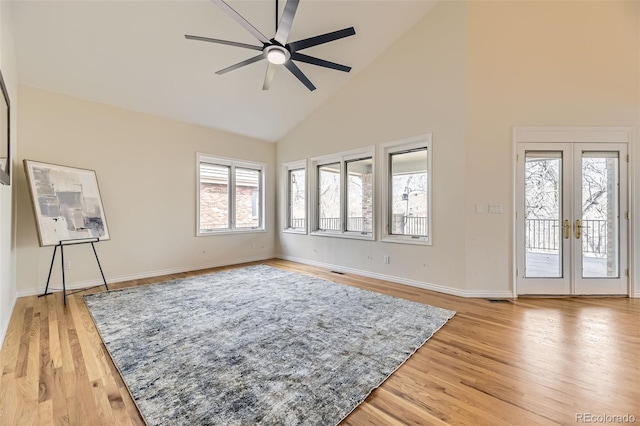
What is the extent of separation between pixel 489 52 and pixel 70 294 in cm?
680

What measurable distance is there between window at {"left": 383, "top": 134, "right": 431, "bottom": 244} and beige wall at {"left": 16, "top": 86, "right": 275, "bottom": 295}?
3421 mm

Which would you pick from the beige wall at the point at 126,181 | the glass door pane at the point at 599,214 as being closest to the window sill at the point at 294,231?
the beige wall at the point at 126,181

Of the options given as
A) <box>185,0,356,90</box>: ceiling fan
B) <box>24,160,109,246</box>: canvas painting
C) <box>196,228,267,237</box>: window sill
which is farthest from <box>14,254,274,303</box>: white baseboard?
<box>185,0,356,90</box>: ceiling fan

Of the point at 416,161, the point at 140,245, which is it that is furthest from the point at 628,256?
the point at 140,245

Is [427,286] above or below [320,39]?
below

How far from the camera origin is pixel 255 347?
2.38 metres

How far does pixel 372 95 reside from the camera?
4875 millimetres

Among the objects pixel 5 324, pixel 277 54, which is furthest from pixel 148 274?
pixel 277 54

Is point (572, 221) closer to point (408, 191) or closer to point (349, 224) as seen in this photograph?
point (408, 191)

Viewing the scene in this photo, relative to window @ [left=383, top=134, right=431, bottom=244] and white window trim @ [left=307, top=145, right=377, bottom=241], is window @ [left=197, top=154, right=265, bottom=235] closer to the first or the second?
white window trim @ [left=307, top=145, right=377, bottom=241]

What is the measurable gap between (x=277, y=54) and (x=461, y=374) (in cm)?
355

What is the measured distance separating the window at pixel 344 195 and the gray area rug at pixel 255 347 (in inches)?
66.6

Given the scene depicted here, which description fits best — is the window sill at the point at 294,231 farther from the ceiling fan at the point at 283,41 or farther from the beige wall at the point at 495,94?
the ceiling fan at the point at 283,41

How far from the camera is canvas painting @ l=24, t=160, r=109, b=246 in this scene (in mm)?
3543
